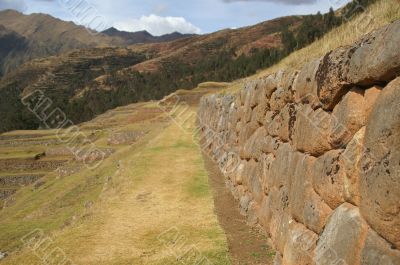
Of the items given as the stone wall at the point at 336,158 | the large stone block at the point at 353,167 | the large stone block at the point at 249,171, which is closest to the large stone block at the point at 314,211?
the stone wall at the point at 336,158

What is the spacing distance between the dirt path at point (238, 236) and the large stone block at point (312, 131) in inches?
123

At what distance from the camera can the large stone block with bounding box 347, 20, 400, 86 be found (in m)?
4.84

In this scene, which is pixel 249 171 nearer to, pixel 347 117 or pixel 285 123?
pixel 285 123

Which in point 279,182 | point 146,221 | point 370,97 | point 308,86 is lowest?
point 146,221

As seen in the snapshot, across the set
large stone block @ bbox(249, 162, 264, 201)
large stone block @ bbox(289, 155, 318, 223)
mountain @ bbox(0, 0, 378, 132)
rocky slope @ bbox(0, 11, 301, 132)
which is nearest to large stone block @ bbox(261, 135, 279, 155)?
large stone block @ bbox(249, 162, 264, 201)

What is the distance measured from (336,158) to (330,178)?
1.07 ft

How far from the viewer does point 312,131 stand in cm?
760

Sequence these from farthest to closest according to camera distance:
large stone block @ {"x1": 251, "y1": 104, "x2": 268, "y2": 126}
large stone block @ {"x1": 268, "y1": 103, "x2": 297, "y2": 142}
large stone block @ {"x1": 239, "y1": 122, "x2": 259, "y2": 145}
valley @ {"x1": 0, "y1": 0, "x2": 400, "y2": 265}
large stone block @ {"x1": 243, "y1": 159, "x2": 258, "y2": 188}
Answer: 1. large stone block @ {"x1": 239, "y1": 122, "x2": 259, "y2": 145}
2. large stone block @ {"x1": 243, "y1": 159, "x2": 258, "y2": 188}
3. large stone block @ {"x1": 251, "y1": 104, "x2": 268, "y2": 126}
4. large stone block @ {"x1": 268, "y1": 103, "x2": 297, "y2": 142}
5. valley @ {"x1": 0, "y1": 0, "x2": 400, "y2": 265}

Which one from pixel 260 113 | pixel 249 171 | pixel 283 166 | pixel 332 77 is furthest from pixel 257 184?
pixel 332 77

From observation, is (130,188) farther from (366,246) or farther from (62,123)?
(62,123)

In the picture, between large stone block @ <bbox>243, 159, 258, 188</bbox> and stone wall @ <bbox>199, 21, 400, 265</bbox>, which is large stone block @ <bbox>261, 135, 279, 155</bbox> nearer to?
stone wall @ <bbox>199, 21, 400, 265</bbox>

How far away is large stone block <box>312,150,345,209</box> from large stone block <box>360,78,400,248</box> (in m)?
0.80

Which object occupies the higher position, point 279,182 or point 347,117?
point 347,117

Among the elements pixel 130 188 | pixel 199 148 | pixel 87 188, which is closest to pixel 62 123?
pixel 87 188
